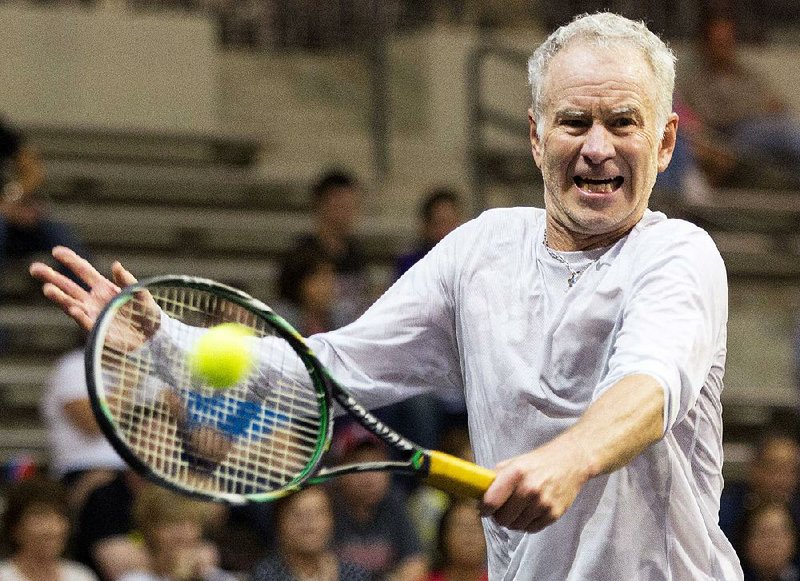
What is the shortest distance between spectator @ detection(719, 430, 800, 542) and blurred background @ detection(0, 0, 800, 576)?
92 centimetres

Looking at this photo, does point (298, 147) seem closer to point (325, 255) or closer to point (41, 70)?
point (41, 70)

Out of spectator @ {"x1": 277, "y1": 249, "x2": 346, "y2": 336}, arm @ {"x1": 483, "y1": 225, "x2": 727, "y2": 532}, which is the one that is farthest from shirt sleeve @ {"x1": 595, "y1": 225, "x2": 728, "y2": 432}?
spectator @ {"x1": 277, "y1": 249, "x2": 346, "y2": 336}

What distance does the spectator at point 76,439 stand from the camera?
611 cm

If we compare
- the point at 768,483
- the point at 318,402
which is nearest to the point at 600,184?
the point at 318,402

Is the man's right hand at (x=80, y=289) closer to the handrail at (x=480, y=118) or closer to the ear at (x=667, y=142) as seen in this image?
the ear at (x=667, y=142)

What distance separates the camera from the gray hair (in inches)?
115

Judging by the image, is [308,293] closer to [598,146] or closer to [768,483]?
[768,483]

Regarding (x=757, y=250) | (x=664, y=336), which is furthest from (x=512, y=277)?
(x=757, y=250)

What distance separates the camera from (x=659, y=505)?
282 cm

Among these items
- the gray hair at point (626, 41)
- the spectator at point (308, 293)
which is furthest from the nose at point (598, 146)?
the spectator at point (308, 293)

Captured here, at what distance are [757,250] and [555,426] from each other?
21.3 ft

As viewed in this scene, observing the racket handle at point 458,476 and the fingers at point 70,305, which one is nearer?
the racket handle at point 458,476

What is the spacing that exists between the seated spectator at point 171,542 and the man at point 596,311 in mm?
2525

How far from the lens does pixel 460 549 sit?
5.88m
